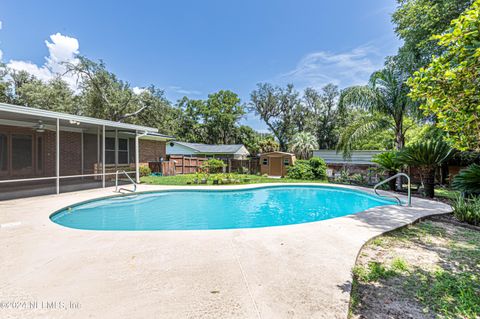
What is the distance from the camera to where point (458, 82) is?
6.98 feet

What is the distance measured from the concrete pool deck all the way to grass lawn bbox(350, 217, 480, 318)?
0.67 feet

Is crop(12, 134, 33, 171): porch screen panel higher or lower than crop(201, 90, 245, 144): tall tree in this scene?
lower

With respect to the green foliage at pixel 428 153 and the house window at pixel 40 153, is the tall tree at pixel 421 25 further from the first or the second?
the house window at pixel 40 153

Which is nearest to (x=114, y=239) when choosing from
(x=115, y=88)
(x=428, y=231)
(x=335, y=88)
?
(x=428, y=231)

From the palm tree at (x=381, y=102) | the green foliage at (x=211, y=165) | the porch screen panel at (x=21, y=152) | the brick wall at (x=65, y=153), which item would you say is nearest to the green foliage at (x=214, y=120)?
the green foliage at (x=211, y=165)

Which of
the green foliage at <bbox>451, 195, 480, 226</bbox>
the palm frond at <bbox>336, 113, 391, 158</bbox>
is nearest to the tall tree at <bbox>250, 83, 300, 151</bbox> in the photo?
the palm frond at <bbox>336, 113, 391, 158</bbox>

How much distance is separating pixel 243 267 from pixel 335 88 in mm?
31279

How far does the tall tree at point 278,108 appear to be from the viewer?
3136 centimetres

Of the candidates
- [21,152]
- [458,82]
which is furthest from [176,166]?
[458,82]

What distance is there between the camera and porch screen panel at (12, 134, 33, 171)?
33.3ft

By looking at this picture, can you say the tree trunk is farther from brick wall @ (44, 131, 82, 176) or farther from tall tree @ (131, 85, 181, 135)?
tall tree @ (131, 85, 181, 135)

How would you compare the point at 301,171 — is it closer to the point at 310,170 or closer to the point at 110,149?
the point at 310,170

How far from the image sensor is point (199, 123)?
35594 millimetres

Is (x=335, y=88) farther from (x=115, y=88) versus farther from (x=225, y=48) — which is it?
(x=115, y=88)
